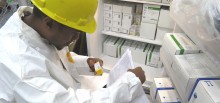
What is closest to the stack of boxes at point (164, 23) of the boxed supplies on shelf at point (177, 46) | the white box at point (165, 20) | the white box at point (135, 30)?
the white box at point (165, 20)

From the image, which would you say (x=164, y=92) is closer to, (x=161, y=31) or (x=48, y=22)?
(x=161, y=31)

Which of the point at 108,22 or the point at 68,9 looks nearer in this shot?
the point at 68,9

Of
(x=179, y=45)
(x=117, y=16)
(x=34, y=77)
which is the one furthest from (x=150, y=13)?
(x=34, y=77)

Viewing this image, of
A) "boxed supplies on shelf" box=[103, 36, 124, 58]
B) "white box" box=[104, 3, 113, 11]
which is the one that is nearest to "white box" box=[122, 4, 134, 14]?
"white box" box=[104, 3, 113, 11]

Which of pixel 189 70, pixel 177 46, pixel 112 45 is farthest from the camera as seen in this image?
pixel 112 45

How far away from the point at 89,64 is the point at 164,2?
0.68m

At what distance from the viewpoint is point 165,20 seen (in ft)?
4.54

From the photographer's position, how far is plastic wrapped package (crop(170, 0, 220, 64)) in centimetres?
57

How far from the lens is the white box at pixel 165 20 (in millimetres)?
1351

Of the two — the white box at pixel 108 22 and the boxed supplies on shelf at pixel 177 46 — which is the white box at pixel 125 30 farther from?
the boxed supplies on shelf at pixel 177 46

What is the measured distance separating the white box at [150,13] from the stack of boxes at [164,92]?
0.48 meters

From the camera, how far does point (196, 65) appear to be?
848 millimetres

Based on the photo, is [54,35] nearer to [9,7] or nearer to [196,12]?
[196,12]

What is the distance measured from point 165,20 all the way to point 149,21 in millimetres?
121
